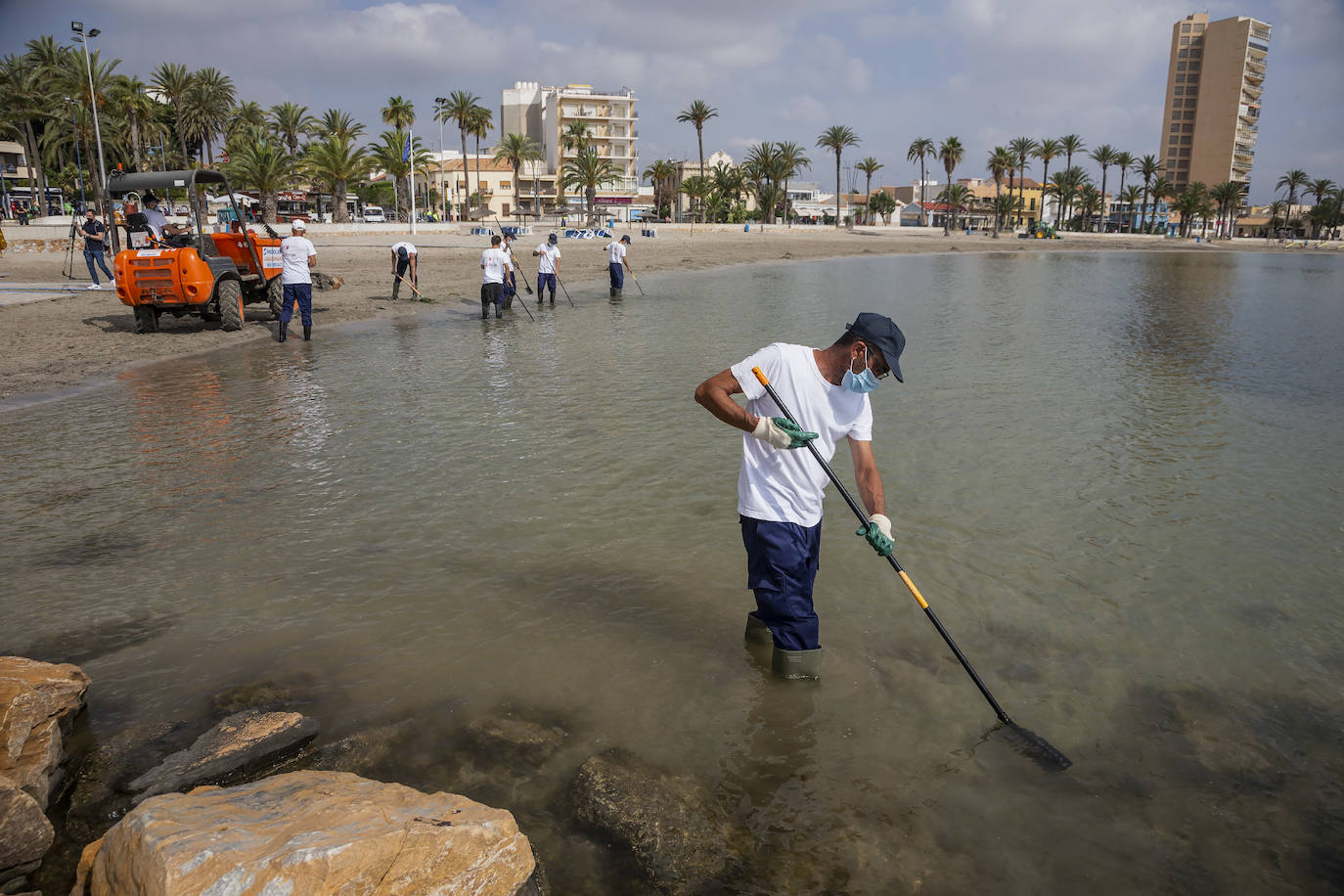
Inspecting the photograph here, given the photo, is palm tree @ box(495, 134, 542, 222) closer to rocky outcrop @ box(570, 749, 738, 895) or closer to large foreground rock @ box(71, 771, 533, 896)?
rocky outcrop @ box(570, 749, 738, 895)

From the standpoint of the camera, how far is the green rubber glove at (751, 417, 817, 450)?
322 cm

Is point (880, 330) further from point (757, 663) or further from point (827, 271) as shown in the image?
point (827, 271)

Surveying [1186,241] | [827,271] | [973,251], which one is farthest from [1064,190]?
[827,271]

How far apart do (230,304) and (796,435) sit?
13860mm

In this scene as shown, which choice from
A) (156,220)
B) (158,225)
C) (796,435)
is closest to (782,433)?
(796,435)

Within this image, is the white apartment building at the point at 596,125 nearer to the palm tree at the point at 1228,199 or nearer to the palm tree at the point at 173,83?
the palm tree at the point at 173,83

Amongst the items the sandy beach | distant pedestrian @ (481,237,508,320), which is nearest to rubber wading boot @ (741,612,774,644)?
the sandy beach

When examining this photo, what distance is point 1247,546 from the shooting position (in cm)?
578

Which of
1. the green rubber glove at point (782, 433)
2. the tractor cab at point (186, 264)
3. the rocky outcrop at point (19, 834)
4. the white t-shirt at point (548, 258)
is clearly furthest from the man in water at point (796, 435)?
the white t-shirt at point (548, 258)

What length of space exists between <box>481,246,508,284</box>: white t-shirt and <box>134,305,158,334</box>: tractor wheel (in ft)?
20.2

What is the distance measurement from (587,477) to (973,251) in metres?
64.6

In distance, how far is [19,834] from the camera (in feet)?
8.36

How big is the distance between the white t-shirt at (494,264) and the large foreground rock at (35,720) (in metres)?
14.6

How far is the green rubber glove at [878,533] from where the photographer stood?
350cm
